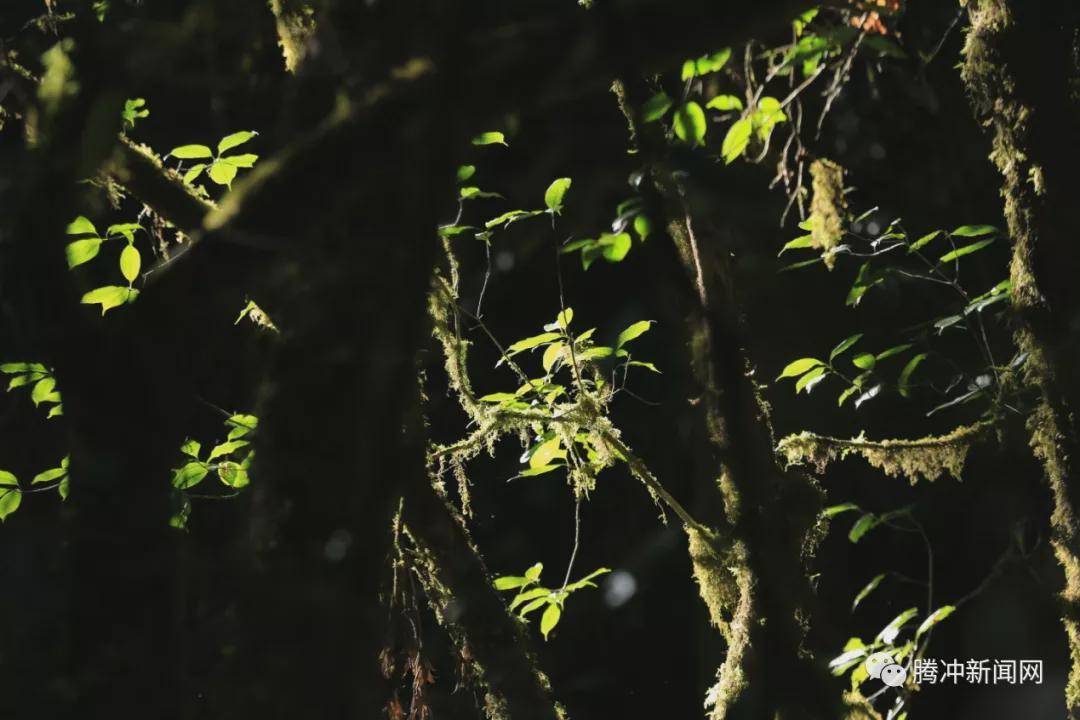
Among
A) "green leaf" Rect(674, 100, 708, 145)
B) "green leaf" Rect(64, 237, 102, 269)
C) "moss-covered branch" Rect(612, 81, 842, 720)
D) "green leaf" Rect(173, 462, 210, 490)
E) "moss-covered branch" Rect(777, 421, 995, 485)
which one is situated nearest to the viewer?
"green leaf" Rect(674, 100, 708, 145)

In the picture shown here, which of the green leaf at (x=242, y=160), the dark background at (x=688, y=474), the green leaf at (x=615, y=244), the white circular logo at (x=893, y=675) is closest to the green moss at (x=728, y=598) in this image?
the white circular logo at (x=893, y=675)

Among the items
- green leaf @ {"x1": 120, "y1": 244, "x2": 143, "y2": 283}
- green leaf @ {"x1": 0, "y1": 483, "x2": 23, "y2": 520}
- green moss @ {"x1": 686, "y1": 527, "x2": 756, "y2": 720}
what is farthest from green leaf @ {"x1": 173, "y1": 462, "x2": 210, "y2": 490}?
green moss @ {"x1": 686, "y1": 527, "x2": 756, "y2": 720}

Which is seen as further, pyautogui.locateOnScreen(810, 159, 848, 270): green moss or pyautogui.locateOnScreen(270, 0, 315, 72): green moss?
pyautogui.locateOnScreen(810, 159, 848, 270): green moss

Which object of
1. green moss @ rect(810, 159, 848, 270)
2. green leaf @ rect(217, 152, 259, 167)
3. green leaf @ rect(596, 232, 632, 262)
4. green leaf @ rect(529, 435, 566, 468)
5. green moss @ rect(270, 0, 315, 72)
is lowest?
green leaf @ rect(529, 435, 566, 468)

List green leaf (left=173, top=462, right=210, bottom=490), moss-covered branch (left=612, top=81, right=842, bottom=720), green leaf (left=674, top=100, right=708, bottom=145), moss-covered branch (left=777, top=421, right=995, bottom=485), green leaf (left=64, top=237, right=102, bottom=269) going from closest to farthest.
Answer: green leaf (left=674, top=100, right=708, bottom=145), green leaf (left=64, top=237, right=102, bottom=269), moss-covered branch (left=612, top=81, right=842, bottom=720), green leaf (left=173, top=462, right=210, bottom=490), moss-covered branch (left=777, top=421, right=995, bottom=485)

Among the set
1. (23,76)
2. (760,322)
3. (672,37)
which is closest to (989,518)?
(760,322)

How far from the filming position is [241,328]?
→ 209 cm

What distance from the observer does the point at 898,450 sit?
60.4 inches

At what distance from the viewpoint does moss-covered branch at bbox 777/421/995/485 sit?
1.47 m

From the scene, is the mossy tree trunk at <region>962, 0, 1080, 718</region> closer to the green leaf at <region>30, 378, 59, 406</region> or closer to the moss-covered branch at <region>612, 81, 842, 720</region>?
the moss-covered branch at <region>612, 81, 842, 720</region>

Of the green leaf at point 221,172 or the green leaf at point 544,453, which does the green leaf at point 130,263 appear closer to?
the green leaf at point 221,172

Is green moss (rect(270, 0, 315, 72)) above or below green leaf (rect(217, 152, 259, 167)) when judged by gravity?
above

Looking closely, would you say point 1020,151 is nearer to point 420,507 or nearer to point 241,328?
point 420,507

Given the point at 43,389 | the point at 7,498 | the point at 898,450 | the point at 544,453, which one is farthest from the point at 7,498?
the point at 898,450
